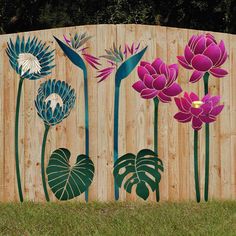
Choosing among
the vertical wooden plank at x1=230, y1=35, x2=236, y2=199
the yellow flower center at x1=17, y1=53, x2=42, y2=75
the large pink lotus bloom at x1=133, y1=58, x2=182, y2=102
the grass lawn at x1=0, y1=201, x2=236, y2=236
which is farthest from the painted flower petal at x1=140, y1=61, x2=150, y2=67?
the grass lawn at x1=0, y1=201, x2=236, y2=236

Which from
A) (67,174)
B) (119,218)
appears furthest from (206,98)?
(67,174)

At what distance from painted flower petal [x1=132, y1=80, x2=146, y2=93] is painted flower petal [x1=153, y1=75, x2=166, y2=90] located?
0.49ft

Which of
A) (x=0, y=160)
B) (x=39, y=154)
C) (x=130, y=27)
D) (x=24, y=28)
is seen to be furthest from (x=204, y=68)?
(x=24, y=28)

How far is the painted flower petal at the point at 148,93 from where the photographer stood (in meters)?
6.15

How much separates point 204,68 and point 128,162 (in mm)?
1510

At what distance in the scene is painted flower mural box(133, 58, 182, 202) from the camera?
6.12m

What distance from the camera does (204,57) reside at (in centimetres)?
610

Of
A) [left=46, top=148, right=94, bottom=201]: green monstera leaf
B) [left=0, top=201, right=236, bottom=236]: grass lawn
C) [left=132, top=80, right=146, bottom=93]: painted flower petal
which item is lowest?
[left=0, top=201, right=236, bottom=236]: grass lawn

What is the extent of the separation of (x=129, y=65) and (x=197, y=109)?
1013mm

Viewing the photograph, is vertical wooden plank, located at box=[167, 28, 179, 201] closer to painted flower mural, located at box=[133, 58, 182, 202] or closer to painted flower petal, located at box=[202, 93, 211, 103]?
painted flower mural, located at box=[133, 58, 182, 202]

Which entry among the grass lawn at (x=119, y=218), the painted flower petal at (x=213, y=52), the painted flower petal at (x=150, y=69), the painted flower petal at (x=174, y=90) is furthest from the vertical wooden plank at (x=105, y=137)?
the painted flower petal at (x=213, y=52)

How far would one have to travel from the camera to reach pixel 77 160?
6230mm

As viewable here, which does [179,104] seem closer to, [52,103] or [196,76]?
[196,76]

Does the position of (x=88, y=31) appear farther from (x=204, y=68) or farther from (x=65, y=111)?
(x=204, y=68)
